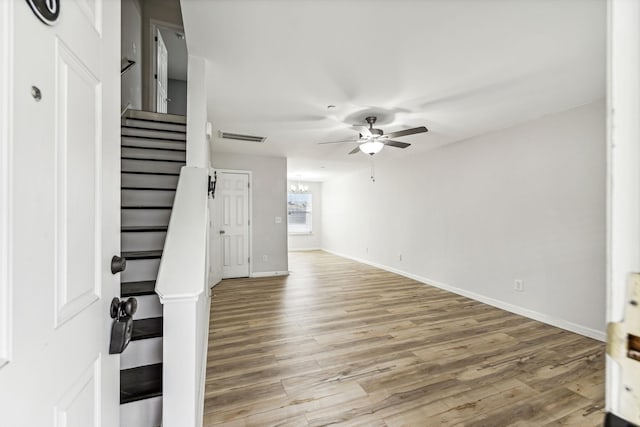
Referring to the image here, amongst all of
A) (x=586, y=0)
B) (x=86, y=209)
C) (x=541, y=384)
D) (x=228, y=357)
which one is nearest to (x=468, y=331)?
(x=541, y=384)

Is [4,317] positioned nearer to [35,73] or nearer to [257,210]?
[35,73]

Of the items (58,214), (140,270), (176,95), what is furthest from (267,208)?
(58,214)

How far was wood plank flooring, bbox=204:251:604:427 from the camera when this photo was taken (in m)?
1.75

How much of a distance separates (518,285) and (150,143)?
463cm

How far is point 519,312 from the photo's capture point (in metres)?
3.46

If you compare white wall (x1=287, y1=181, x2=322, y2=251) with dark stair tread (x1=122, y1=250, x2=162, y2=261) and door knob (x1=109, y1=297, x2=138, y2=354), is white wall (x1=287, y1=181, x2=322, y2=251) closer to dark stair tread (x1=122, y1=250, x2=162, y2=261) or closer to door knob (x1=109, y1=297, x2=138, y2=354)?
dark stair tread (x1=122, y1=250, x2=162, y2=261)

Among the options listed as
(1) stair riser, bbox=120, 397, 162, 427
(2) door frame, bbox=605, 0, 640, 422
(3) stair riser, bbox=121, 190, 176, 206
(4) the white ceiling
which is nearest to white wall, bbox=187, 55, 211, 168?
(4) the white ceiling

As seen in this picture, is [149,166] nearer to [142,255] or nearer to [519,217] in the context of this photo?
[142,255]

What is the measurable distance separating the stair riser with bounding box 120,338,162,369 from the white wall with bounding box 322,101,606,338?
392 centimetres

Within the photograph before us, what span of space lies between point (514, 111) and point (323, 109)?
2.16 metres

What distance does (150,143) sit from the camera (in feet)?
9.39

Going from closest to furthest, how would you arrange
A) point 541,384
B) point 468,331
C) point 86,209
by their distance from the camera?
point 86,209 → point 541,384 → point 468,331

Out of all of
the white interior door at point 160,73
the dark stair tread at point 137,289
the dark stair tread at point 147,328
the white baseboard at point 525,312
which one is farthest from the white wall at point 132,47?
the white baseboard at point 525,312

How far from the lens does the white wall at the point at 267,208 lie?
543 cm
